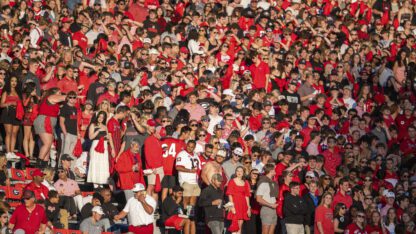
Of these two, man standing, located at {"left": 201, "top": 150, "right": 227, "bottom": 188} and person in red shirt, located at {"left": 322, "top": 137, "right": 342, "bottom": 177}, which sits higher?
person in red shirt, located at {"left": 322, "top": 137, "right": 342, "bottom": 177}

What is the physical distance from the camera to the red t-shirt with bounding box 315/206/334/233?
79.8 ft

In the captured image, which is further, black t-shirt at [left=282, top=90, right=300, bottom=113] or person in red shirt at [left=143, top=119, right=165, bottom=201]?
black t-shirt at [left=282, top=90, right=300, bottom=113]

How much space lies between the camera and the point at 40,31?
29266 millimetres

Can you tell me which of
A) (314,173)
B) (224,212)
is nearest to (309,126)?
(314,173)

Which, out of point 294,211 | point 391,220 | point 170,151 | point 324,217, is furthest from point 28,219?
point 391,220

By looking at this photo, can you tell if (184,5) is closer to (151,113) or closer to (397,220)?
(151,113)

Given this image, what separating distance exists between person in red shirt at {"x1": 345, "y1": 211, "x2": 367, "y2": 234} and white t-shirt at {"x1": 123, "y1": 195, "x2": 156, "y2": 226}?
12.7 feet

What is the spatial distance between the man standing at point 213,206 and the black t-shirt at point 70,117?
3.27 meters

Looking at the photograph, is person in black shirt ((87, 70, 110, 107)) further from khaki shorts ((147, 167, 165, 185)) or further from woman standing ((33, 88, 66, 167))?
khaki shorts ((147, 167, 165, 185))

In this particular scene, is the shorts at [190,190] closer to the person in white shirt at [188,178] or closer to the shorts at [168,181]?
the person in white shirt at [188,178]

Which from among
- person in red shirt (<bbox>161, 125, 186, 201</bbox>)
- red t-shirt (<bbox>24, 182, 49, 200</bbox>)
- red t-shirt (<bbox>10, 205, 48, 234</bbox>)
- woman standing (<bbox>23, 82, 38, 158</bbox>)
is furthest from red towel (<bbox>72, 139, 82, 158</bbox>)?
red t-shirt (<bbox>10, 205, 48, 234</bbox>)

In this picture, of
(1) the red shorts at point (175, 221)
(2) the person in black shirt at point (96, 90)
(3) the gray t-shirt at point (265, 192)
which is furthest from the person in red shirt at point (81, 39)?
(1) the red shorts at point (175, 221)

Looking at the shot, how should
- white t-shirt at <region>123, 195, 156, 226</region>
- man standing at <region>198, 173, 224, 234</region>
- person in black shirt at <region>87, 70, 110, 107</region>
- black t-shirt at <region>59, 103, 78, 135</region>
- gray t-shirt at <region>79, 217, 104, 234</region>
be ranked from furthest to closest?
person in black shirt at <region>87, 70, 110, 107</region>, black t-shirt at <region>59, 103, 78, 135</region>, man standing at <region>198, 173, 224, 234</region>, white t-shirt at <region>123, 195, 156, 226</region>, gray t-shirt at <region>79, 217, 104, 234</region>

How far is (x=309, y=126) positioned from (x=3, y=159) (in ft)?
24.2
